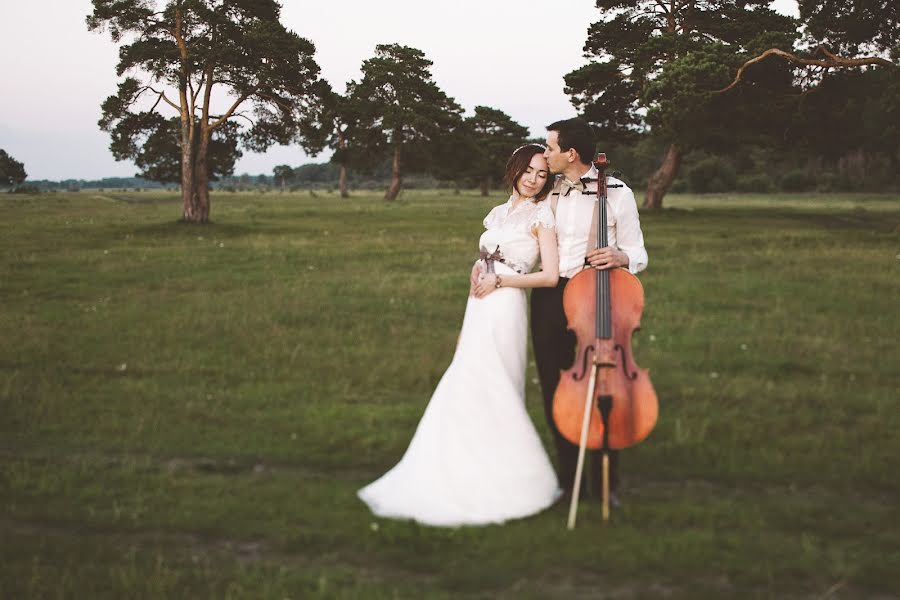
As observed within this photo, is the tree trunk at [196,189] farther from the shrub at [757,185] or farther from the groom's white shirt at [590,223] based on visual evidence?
the shrub at [757,185]

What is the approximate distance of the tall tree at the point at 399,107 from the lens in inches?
2611

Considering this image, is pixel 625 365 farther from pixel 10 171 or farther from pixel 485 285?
pixel 10 171

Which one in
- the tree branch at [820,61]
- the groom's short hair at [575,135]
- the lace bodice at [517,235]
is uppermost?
the tree branch at [820,61]

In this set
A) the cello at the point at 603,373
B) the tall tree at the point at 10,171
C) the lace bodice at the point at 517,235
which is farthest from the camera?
the tall tree at the point at 10,171

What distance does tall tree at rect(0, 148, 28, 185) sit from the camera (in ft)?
387

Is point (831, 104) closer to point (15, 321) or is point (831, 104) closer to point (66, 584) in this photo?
point (15, 321)

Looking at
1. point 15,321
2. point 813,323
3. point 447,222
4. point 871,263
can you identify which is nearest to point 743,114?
point 447,222

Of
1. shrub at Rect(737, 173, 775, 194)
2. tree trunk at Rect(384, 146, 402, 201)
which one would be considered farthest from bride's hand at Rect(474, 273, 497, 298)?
shrub at Rect(737, 173, 775, 194)

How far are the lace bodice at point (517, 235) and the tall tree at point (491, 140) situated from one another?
70974mm

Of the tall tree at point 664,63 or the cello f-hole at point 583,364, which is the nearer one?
the cello f-hole at point 583,364

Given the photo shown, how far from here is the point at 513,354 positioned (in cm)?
568

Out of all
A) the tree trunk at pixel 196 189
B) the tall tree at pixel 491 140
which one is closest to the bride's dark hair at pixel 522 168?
the tree trunk at pixel 196 189

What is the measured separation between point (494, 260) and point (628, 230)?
3.03ft

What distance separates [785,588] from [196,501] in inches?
142
